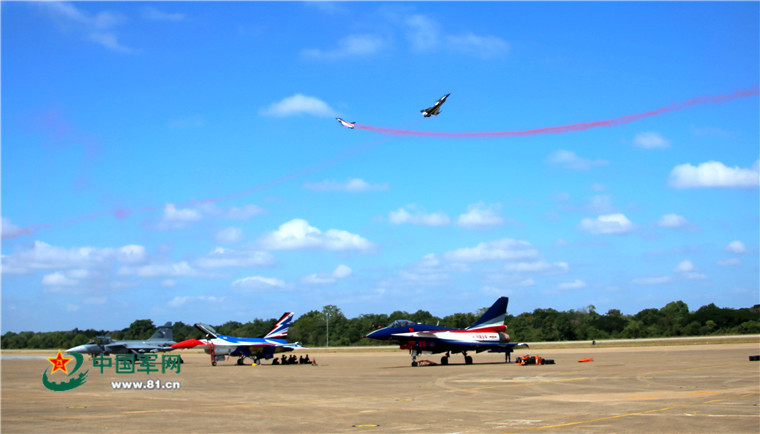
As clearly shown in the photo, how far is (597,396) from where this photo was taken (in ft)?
65.2

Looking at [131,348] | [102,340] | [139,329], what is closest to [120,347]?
[131,348]

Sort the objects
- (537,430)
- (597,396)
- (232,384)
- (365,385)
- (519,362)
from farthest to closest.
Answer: (519,362)
(232,384)
(365,385)
(597,396)
(537,430)

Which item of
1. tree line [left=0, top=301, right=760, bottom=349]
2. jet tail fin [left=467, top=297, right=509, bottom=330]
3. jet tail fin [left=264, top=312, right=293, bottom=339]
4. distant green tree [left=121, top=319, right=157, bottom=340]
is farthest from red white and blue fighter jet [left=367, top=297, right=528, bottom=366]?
distant green tree [left=121, top=319, right=157, bottom=340]

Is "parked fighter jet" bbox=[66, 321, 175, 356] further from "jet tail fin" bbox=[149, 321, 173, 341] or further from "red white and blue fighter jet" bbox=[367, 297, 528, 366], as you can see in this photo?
"red white and blue fighter jet" bbox=[367, 297, 528, 366]

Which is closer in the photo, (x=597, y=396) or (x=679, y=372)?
(x=597, y=396)

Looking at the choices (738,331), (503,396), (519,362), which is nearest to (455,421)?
(503,396)

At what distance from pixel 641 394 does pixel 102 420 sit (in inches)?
623

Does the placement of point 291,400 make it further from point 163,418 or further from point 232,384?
point 232,384

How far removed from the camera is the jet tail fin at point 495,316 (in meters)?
46.2

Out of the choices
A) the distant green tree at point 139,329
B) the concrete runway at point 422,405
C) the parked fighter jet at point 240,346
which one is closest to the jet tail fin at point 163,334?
the parked fighter jet at point 240,346

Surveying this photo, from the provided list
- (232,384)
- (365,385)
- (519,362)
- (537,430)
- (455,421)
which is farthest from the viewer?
(519,362)

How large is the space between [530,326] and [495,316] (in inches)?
2688

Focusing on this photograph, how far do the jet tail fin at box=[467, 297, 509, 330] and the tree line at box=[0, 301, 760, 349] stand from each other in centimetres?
5333

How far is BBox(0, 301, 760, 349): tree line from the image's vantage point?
9031 cm
